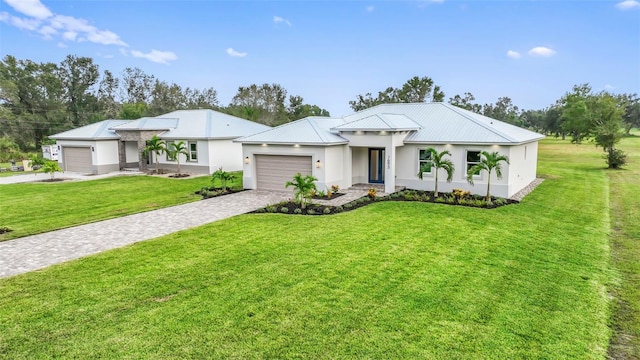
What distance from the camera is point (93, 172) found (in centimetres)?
2612

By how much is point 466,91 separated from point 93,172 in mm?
50072

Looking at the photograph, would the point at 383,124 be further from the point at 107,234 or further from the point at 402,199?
the point at 107,234

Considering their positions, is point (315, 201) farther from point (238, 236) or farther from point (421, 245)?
point (421, 245)

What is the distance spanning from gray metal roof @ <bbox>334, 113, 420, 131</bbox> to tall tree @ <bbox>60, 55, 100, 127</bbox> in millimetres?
45003

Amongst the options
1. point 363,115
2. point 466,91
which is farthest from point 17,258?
point 466,91

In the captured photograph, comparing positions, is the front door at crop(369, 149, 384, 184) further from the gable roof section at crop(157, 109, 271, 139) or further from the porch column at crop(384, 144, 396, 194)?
the gable roof section at crop(157, 109, 271, 139)

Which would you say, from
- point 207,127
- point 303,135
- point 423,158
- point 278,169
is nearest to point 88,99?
point 207,127

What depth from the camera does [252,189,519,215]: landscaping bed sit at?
44.7 ft

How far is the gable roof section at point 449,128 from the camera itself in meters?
16.0

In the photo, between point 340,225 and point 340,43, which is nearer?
point 340,225

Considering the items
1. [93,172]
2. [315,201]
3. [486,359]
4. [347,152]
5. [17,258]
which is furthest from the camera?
[93,172]

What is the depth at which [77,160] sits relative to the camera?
2722 centimetres

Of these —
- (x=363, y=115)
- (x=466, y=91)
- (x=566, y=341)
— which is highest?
(x=466, y=91)

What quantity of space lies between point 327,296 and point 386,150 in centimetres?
1094
